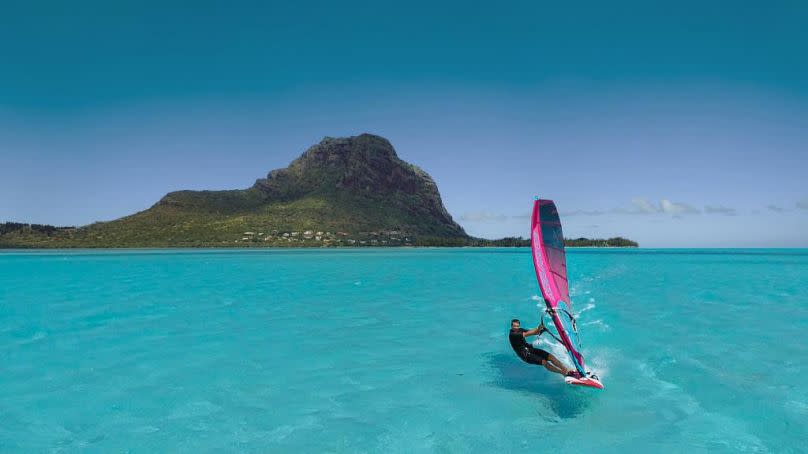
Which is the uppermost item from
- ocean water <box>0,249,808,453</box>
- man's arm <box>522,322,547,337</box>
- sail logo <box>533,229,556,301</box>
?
sail logo <box>533,229,556,301</box>

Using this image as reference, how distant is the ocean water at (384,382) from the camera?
469 inches

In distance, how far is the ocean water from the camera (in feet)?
39.1

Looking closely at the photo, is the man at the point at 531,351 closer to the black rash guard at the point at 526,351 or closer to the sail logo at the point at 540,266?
the black rash guard at the point at 526,351

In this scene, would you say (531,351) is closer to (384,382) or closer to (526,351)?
(526,351)

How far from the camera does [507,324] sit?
27.8 m

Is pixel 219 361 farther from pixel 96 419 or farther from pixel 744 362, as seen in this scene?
pixel 744 362

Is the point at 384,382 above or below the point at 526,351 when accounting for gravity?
below

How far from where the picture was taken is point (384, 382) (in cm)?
1627

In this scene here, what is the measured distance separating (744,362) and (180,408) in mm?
20520

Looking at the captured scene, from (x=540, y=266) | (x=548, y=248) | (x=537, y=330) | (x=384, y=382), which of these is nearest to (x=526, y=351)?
(x=537, y=330)

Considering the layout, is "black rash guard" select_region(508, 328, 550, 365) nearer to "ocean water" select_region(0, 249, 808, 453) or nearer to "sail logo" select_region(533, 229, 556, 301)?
"ocean water" select_region(0, 249, 808, 453)

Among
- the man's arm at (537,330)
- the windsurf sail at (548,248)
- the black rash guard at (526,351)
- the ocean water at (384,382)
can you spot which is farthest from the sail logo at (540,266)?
the ocean water at (384,382)

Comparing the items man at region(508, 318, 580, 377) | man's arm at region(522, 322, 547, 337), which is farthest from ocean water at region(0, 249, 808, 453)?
man's arm at region(522, 322, 547, 337)

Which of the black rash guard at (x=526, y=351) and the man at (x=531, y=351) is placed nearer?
the man at (x=531, y=351)
